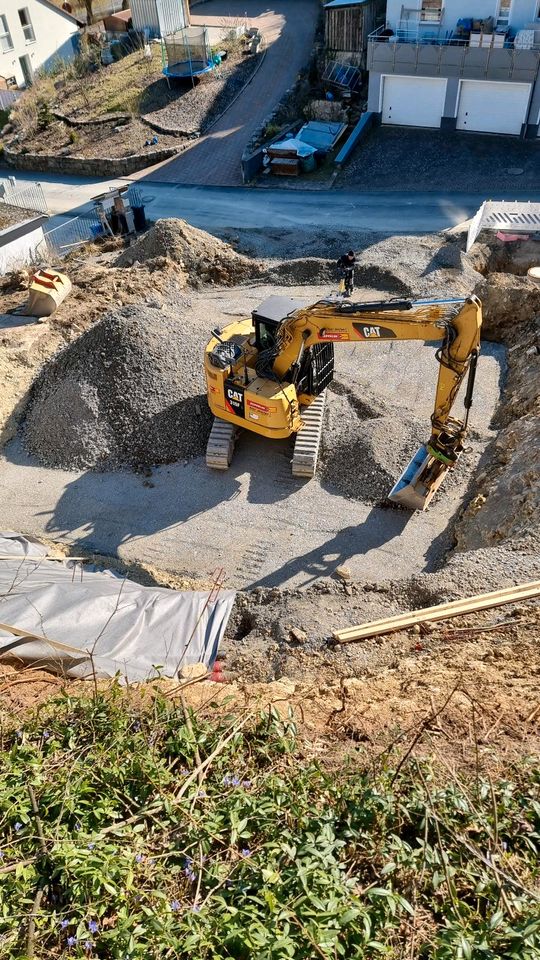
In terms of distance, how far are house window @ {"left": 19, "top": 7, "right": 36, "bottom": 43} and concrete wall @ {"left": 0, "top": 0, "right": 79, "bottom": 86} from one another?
11cm

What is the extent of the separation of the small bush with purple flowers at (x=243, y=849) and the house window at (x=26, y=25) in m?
40.2

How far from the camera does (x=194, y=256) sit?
19656 millimetres

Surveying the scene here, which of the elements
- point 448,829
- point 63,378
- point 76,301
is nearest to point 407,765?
point 448,829

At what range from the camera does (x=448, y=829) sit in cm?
493

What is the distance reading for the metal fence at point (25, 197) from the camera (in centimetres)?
2653

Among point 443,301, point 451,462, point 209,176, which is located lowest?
point 209,176

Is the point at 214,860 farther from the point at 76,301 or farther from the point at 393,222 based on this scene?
the point at 393,222

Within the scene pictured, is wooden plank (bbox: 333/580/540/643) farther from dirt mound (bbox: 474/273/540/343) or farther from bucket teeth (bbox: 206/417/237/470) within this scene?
dirt mound (bbox: 474/273/540/343)

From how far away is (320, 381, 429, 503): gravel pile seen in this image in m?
13.1

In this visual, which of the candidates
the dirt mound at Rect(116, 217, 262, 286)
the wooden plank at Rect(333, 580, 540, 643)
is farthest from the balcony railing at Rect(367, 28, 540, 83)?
the wooden plank at Rect(333, 580, 540, 643)

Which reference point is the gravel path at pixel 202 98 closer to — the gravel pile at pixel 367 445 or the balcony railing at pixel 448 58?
the balcony railing at pixel 448 58

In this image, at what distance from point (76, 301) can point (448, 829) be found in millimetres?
16466

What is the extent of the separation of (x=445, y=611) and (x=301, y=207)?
18402mm

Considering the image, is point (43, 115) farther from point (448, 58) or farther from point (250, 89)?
point (448, 58)
